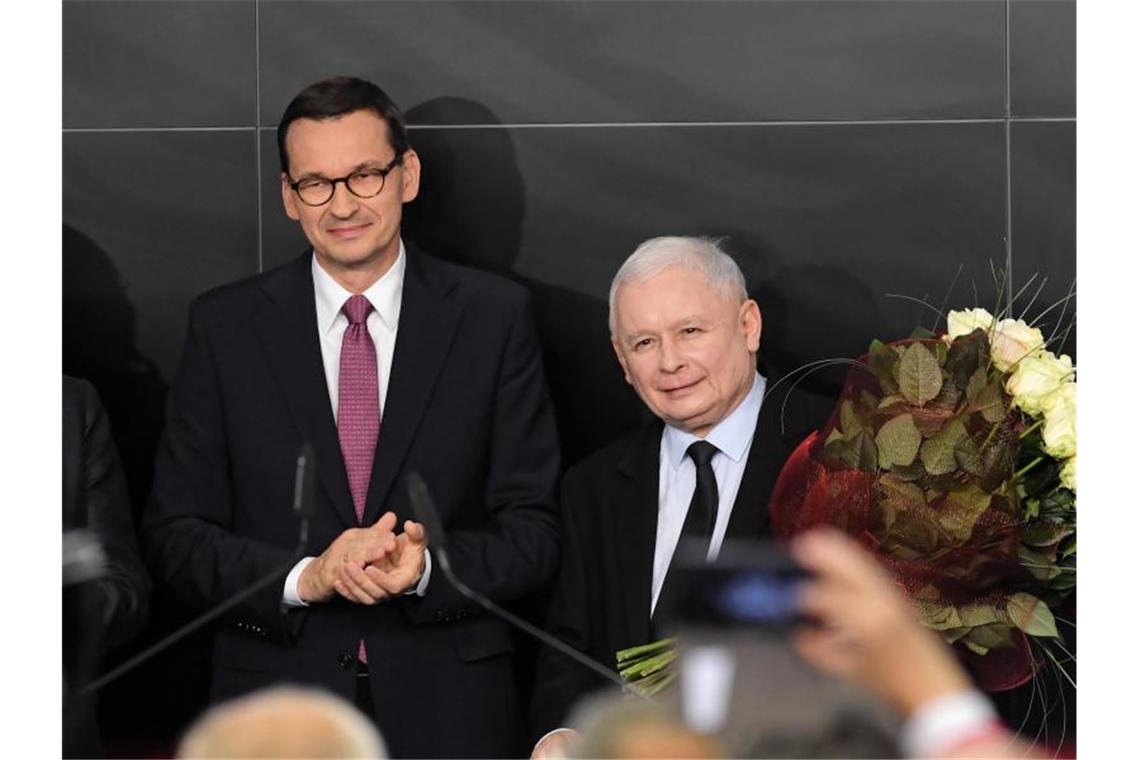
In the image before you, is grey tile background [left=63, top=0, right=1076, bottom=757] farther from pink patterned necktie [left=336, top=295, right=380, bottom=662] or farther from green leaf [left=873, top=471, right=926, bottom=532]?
green leaf [left=873, top=471, right=926, bottom=532]

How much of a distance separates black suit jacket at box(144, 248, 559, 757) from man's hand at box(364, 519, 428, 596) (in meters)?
0.08

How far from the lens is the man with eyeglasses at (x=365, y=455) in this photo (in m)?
2.53

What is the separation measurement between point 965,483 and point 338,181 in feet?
3.63

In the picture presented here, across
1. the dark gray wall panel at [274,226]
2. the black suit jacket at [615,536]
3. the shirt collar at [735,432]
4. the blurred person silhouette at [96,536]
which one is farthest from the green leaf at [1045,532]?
the dark gray wall panel at [274,226]

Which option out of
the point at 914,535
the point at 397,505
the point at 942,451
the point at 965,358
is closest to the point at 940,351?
the point at 965,358

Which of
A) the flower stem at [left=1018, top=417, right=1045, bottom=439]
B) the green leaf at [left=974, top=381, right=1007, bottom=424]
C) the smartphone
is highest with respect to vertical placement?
the green leaf at [left=974, top=381, right=1007, bottom=424]

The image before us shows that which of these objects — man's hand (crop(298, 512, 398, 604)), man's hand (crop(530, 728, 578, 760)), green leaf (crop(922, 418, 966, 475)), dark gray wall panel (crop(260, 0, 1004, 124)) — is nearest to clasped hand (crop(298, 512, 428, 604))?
man's hand (crop(298, 512, 398, 604))

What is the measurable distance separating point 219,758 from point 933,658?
619mm

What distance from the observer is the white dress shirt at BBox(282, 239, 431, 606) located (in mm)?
2648

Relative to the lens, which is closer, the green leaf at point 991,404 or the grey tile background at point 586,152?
the green leaf at point 991,404

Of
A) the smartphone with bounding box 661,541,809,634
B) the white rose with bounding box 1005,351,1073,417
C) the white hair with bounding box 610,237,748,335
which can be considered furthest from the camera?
the white hair with bounding box 610,237,748,335

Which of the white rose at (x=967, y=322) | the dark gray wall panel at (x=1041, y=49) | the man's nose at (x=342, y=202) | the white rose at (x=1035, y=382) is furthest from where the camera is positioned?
the dark gray wall panel at (x=1041, y=49)

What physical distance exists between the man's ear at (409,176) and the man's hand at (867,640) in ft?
3.99

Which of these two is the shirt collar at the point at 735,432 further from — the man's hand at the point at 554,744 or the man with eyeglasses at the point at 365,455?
the man's hand at the point at 554,744
